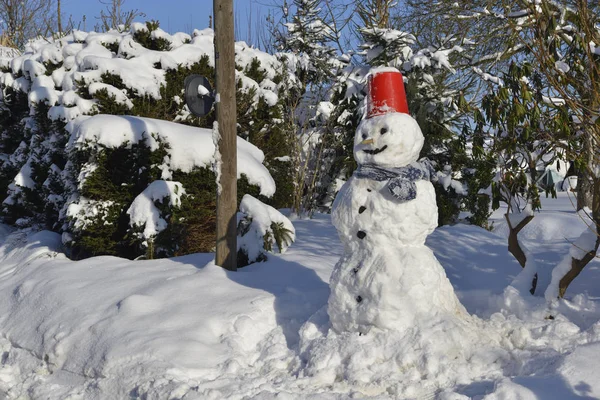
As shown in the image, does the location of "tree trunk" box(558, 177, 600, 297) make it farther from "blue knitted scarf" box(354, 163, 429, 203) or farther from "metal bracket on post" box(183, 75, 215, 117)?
"metal bracket on post" box(183, 75, 215, 117)

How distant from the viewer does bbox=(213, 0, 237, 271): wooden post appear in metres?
5.85

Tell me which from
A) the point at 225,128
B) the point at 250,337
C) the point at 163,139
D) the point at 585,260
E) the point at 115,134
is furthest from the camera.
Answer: the point at 163,139

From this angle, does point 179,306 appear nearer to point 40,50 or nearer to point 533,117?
point 533,117

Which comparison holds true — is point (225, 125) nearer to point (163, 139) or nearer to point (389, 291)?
point (163, 139)

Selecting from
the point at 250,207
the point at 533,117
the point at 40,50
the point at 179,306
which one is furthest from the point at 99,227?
the point at 533,117

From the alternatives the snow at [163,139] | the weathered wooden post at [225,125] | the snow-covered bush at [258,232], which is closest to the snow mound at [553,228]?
the snow-covered bush at [258,232]

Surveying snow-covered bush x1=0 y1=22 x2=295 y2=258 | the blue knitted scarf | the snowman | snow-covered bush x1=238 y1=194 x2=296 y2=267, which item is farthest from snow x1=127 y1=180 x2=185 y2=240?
the blue knitted scarf

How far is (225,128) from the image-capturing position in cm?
587

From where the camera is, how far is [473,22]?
917 cm

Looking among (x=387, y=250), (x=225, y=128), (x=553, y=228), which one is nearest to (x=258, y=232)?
(x=225, y=128)

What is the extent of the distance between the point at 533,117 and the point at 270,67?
18.7 ft

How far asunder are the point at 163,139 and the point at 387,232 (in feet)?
11.8

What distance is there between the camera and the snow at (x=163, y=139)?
6.57 metres

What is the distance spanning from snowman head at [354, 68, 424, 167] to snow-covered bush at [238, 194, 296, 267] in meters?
2.41
